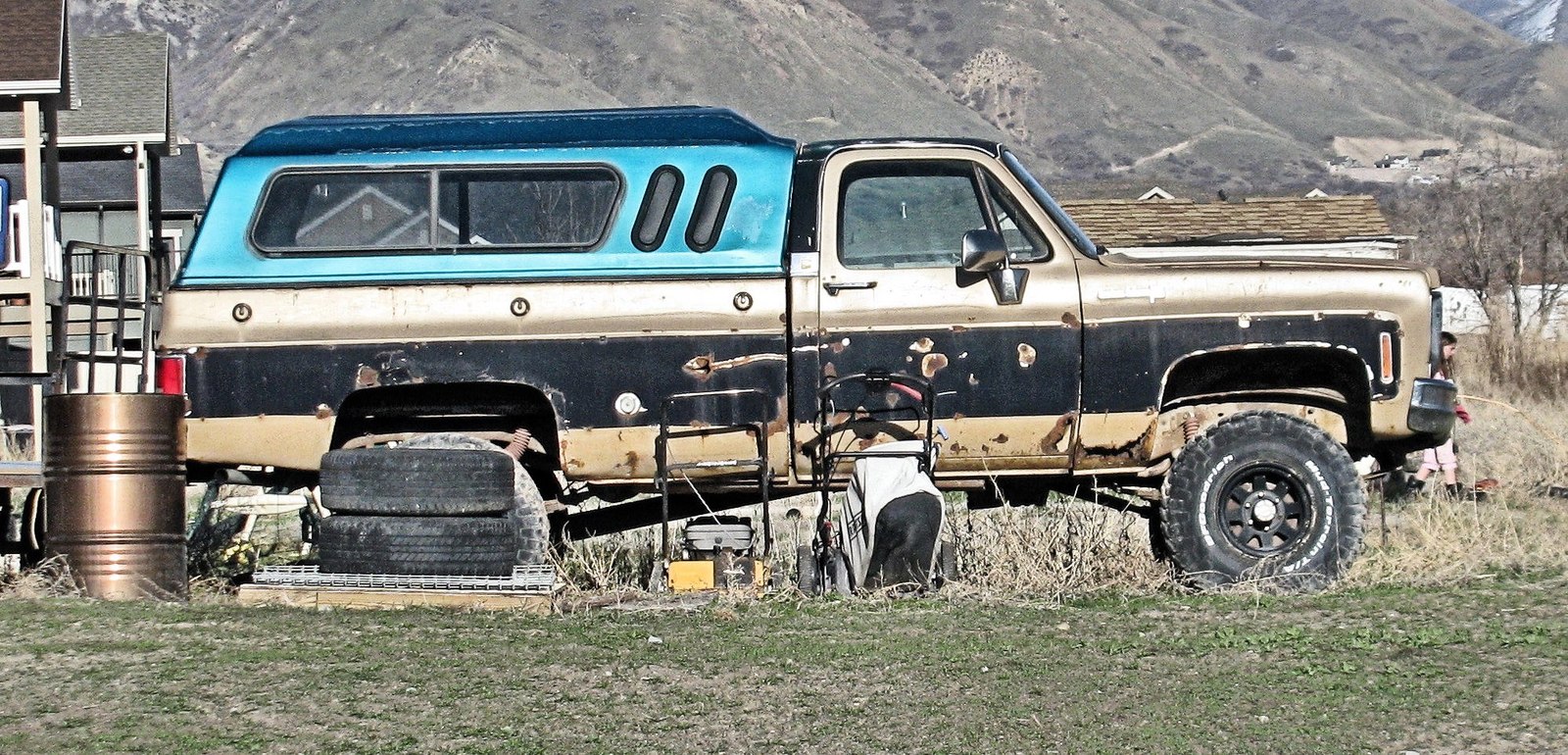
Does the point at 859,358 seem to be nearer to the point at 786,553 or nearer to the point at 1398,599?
the point at 786,553

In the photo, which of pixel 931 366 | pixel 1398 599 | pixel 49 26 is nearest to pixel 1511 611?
pixel 1398 599

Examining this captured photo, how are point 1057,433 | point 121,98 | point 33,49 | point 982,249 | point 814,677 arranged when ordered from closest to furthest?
point 814,677 < point 982,249 < point 1057,433 < point 33,49 < point 121,98

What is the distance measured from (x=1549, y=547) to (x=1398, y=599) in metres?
1.82

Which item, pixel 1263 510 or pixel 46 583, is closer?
pixel 46 583

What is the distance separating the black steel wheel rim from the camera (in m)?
8.52

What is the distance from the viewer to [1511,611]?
766 cm

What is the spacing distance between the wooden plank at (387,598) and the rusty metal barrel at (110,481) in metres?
0.54

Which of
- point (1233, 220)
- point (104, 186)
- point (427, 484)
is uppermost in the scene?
point (104, 186)

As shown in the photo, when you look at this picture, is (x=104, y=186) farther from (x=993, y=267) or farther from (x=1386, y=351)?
(x=1386, y=351)

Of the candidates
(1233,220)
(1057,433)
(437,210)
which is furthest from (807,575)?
(1233,220)

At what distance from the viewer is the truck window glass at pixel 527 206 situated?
28.3 ft

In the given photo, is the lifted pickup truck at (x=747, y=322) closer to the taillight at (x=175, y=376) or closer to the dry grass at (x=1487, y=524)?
the taillight at (x=175, y=376)

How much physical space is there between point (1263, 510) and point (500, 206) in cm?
385

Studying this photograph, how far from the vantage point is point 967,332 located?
8.49 metres
